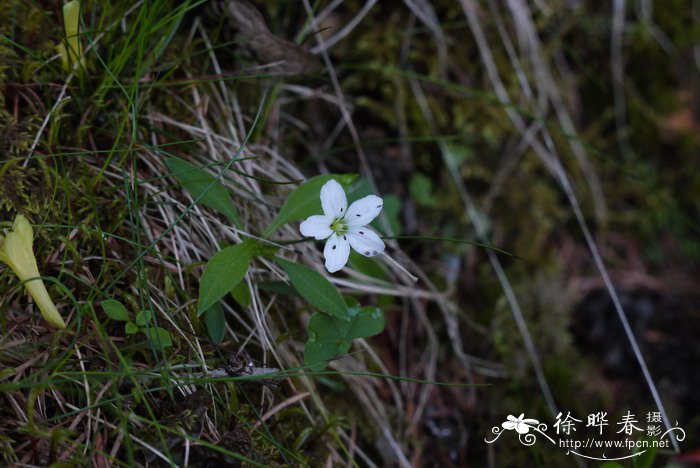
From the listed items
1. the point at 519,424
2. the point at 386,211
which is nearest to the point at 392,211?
the point at 386,211

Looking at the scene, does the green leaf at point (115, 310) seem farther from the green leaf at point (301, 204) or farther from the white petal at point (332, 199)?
the white petal at point (332, 199)

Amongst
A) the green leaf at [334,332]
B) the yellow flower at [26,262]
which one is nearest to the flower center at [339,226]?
the green leaf at [334,332]

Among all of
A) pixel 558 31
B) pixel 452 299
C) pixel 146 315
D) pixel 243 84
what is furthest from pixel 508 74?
pixel 146 315

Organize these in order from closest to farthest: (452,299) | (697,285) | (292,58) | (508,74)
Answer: (292,58), (452,299), (508,74), (697,285)

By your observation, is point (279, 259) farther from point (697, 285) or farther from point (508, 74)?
point (697, 285)

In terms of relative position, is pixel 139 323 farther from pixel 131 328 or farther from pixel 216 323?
pixel 216 323

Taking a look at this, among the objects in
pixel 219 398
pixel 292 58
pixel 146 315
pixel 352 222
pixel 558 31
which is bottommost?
pixel 219 398

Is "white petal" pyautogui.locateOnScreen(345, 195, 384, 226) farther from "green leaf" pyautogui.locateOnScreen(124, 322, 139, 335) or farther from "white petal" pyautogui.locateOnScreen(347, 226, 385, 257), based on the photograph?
"green leaf" pyautogui.locateOnScreen(124, 322, 139, 335)
